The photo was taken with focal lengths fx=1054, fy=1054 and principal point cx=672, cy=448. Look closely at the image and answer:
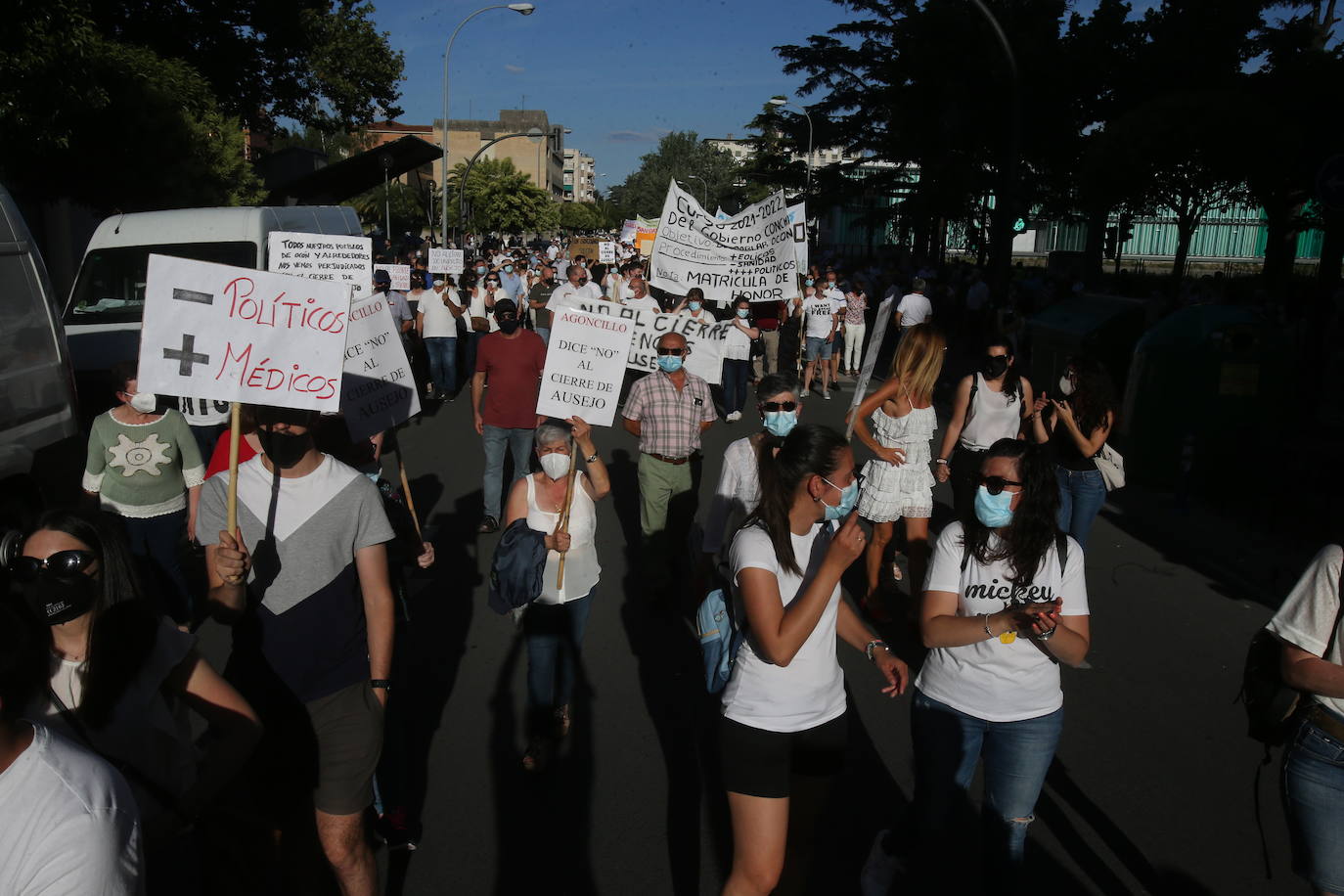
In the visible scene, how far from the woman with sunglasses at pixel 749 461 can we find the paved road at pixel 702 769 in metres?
0.94

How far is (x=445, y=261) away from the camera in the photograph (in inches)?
774

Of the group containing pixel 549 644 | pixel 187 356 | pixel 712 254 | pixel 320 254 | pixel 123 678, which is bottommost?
pixel 549 644

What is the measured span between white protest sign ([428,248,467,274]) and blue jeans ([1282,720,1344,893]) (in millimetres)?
18036

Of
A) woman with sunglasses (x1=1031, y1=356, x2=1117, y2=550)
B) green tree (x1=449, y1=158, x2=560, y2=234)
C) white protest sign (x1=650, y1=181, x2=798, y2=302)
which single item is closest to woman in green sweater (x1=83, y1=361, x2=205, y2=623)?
woman with sunglasses (x1=1031, y1=356, x2=1117, y2=550)

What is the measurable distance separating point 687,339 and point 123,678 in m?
7.76

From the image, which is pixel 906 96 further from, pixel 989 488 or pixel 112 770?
pixel 112 770

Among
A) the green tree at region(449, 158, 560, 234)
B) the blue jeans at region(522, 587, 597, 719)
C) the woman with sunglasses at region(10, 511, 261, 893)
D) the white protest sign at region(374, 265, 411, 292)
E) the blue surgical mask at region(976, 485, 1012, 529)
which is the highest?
the green tree at region(449, 158, 560, 234)

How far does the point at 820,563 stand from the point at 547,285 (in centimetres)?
2097

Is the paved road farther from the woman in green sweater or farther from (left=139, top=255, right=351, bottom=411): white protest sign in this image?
(left=139, top=255, right=351, bottom=411): white protest sign

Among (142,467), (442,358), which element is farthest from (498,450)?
(442,358)

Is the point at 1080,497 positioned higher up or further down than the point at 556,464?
further down

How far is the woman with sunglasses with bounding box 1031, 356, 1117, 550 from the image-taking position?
602 centimetres

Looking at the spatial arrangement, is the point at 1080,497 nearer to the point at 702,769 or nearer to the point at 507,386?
the point at 702,769

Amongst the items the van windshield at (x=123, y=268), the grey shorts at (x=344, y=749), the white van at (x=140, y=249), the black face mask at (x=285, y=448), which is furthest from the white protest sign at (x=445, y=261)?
the grey shorts at (x=344, y=749)
